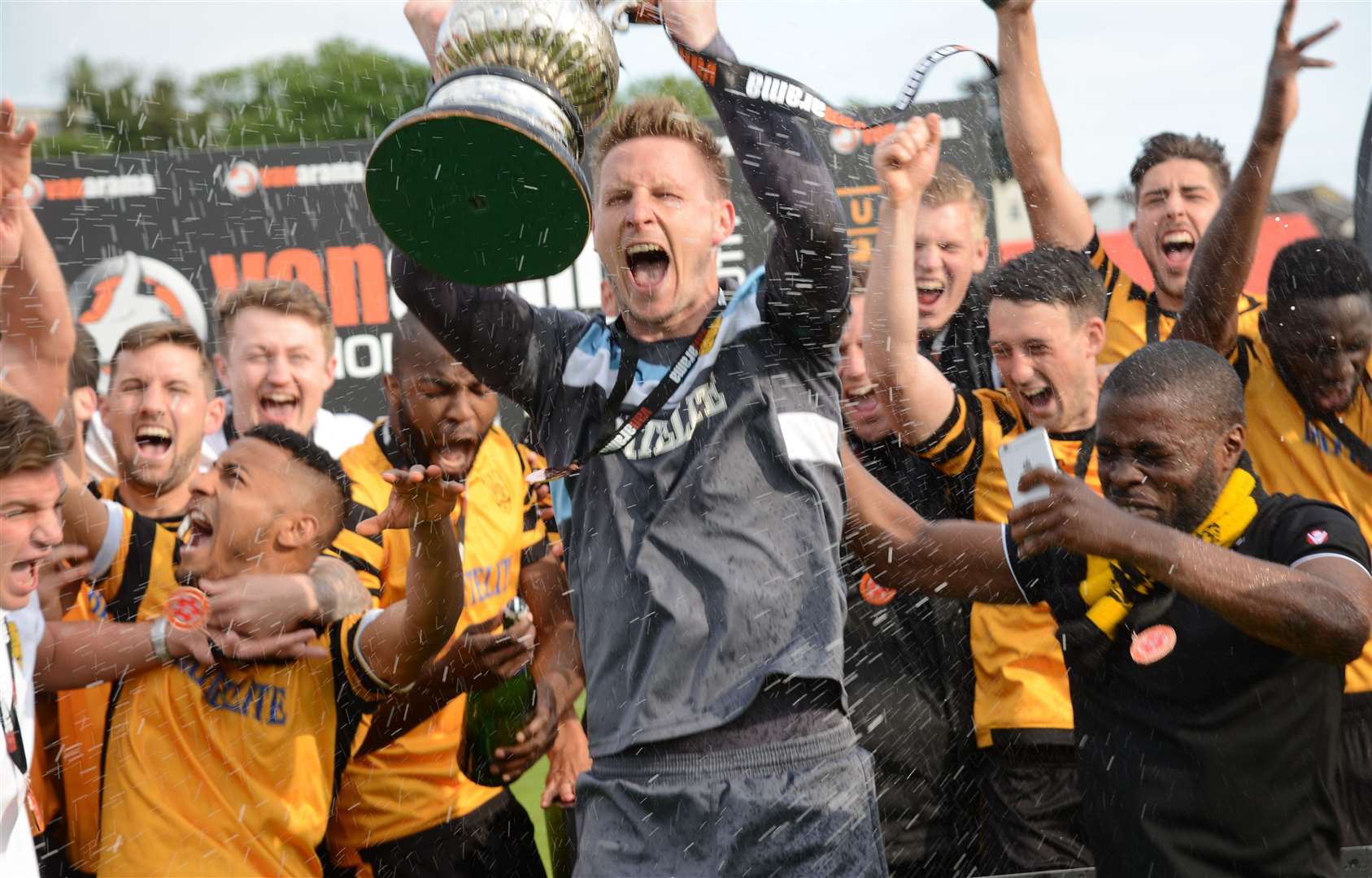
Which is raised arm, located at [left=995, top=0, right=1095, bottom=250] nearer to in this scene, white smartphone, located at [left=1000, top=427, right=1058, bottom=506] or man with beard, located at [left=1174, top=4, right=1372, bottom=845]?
man with beard, located at [left=1174, top=4, right=1372, bottom=845]

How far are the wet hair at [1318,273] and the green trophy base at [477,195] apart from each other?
99.7 inches

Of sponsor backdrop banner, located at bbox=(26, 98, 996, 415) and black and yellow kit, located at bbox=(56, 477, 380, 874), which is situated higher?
sponsor backdrop banner, located at bbox=(26, 98, 996, 415)

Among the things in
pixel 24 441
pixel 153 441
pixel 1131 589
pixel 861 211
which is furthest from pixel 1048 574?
pixel 861 211

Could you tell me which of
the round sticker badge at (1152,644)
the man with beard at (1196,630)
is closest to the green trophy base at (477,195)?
the man with beard at (1196,630)

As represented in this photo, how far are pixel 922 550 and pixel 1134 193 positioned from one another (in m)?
2.37

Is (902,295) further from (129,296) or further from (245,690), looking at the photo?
(129,296)

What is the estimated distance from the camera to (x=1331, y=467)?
13.5ft

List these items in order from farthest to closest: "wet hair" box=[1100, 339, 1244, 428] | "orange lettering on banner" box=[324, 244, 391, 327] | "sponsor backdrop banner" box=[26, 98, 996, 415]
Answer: "orange lettering on banner" box=[324, 244, 391, 327], "sponsor backdrop banner" box=[26, 98, 996, 415], "wet hair" box=[1100, 339, 1244, 428]

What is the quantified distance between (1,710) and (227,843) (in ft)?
Answer: 2.08

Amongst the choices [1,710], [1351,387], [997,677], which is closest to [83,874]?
[1,710]

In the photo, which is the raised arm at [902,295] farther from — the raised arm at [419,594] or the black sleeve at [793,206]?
the raised arm at [419,594]

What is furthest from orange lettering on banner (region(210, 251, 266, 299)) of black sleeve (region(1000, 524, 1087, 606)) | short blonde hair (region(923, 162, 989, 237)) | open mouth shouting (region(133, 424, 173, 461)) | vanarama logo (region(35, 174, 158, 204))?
black sleeve (region(1000, 524, 1087, 606))

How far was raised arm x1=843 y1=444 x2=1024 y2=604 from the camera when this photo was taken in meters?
3.51

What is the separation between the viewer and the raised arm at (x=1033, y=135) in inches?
181
